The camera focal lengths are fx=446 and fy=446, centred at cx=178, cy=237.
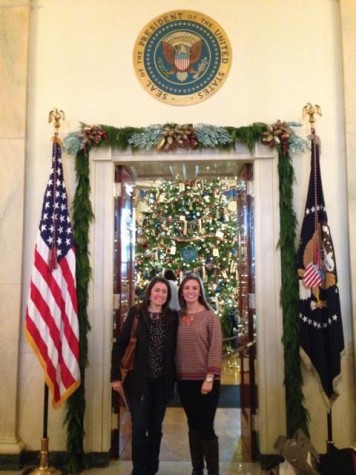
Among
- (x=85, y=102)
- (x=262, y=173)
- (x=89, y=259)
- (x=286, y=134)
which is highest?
(x=85, y=102)

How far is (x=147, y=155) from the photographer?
3.91m

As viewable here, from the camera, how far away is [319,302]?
3.51m

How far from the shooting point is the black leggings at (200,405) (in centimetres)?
305

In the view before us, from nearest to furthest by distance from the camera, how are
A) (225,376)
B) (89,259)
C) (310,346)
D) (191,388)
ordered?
(191,388) → (310,346) → (89,259) → (225,376)

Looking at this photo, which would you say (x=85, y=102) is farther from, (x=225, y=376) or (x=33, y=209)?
(x=225, y=376)

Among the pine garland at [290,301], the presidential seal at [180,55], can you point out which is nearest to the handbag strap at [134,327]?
the pine garland at [290,301]

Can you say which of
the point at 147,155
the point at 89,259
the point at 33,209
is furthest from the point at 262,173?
the point at 33,209

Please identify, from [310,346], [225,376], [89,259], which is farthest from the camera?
[225,376]

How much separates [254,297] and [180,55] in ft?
7.38

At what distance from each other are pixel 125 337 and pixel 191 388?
0.58 meters

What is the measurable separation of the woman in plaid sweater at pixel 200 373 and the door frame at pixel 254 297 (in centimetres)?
72

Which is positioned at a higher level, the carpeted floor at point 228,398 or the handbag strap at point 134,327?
the handbag strap at point 134,327

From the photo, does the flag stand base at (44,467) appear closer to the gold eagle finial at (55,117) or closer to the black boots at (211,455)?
the black boots at (211,455)

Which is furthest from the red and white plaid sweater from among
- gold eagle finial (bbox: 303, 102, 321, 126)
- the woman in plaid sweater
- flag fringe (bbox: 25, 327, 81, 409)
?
gold eagle finial (bbox: 303, 102, 321, 126)
